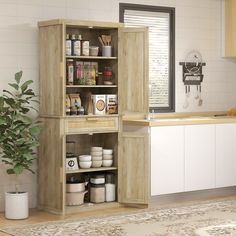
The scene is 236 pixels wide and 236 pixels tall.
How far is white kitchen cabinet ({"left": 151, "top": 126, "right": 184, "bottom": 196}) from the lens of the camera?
25.3 feet

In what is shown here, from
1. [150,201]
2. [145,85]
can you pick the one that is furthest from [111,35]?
[150,201]

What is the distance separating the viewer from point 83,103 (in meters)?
7.68

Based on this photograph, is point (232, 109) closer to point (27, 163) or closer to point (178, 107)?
point (178, 107)

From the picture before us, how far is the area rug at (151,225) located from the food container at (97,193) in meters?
0.50

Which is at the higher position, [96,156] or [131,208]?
[96,156]

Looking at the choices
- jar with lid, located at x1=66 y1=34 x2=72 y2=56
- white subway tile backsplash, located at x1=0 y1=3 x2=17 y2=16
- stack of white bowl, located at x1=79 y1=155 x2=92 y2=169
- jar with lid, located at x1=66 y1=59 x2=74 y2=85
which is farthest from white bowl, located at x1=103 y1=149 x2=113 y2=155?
white subway tile backsplash, located at x1=0 y1=3 x2=17 y2=16

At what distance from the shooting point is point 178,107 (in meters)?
8.77

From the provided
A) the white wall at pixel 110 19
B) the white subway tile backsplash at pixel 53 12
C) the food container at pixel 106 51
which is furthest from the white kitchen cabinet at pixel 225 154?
the white subway tile backsplash at pixel 53 12

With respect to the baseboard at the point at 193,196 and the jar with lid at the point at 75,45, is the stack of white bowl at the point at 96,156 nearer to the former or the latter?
the baseboard at the point at 193,196

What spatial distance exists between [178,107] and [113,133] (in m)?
1.34

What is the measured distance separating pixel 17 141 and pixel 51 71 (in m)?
0.86

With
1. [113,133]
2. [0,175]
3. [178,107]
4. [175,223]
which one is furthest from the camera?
[178,107]

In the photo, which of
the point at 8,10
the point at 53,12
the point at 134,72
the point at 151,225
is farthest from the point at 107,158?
the point at 8,10

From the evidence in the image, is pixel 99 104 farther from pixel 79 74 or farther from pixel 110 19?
pixel 110 19
